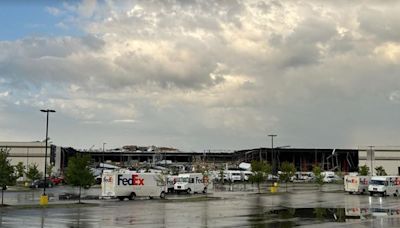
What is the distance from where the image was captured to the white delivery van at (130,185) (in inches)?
2115

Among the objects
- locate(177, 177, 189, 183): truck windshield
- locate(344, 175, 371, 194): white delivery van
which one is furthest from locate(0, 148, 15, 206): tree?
locate(344, 175, 371, 194): white delivery van

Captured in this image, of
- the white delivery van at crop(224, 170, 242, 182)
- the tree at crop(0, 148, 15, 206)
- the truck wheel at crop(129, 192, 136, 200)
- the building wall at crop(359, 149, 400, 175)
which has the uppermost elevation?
the building wall at crop(359, 149, 400, 175)

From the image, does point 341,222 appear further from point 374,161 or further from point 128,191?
point 374,161

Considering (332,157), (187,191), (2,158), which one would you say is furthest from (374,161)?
(2,158)

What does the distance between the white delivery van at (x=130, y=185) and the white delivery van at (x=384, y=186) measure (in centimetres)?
2797

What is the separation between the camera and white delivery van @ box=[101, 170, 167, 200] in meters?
53.7

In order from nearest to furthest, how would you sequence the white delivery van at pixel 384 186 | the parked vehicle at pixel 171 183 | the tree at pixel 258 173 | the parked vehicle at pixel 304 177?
the white delivery van at pixel 384 186 < the parked vehicle at pixel 171 183 < the tree at pixel 258 173 < the parked vehicle at pixel 304 177

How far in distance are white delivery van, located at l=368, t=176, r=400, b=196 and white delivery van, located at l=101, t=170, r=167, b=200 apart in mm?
27965

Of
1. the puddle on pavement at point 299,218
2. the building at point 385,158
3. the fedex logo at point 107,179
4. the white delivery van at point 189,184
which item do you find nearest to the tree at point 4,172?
the fedex logo at point 107,179

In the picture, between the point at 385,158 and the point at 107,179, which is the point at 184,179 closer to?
the point at 107,179

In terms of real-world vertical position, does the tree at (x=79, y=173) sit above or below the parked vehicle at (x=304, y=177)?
above

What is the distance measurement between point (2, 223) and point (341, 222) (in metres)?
18.1

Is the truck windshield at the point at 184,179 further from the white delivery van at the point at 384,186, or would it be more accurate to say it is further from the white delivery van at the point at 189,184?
the white delivery van at the point at 384,186

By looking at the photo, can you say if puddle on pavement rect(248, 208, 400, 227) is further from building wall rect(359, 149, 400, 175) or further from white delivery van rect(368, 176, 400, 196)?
building wall rect(359, 149, 400, 175)
